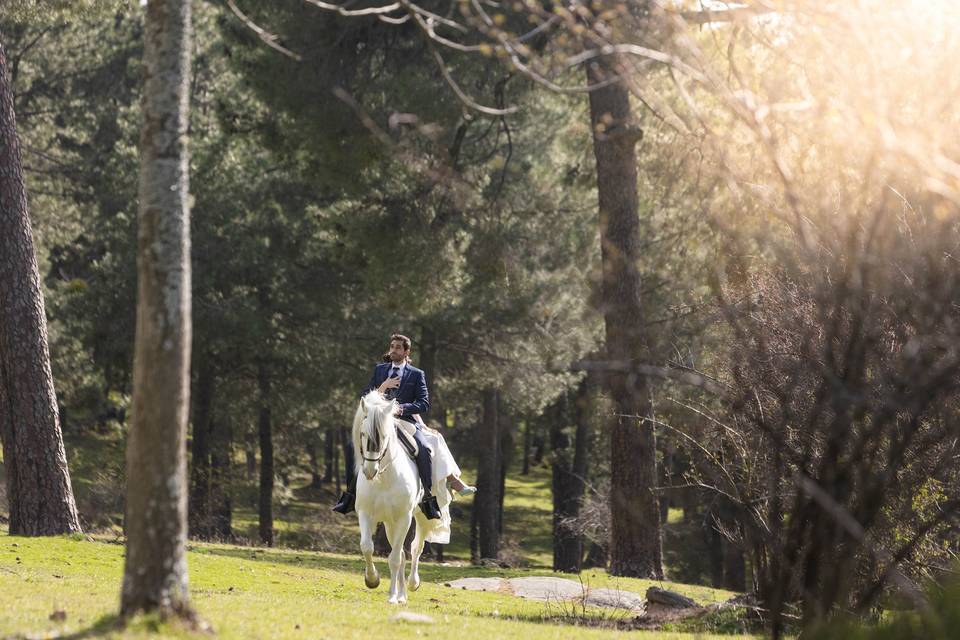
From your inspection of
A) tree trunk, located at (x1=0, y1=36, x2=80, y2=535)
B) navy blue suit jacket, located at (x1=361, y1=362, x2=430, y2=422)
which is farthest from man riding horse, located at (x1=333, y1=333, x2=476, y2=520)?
tree trunk, located at (x1=0, y1=36, x2=80, y2=535)

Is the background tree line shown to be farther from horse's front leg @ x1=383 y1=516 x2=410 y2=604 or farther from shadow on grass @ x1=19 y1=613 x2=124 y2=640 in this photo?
shadow on grass @ x1=19 y1=613 x2=124 y2=640

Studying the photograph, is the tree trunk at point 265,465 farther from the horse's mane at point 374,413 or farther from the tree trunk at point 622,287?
the horse's mane at point 374,413

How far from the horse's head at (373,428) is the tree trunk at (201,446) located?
68.6 feet

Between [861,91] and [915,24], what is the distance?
8.77 feet

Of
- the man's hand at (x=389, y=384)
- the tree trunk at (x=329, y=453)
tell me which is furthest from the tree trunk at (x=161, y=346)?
the tree trunk at (x=329, y=453)

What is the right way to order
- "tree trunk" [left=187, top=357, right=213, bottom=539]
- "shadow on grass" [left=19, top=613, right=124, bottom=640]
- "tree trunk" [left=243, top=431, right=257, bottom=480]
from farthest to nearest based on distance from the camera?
"tree trunk" [left=243, top=431, right=257, bottom=480] → "tree trunk" [left=187, top=357, right=213, bottom=539] → "shadow on grass" [left=19, top=613, right=124, bottom=640]

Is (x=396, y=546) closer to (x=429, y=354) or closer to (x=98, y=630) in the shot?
(x=98, y=630)

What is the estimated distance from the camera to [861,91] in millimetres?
6020

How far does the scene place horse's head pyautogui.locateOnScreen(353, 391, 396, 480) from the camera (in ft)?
39.9

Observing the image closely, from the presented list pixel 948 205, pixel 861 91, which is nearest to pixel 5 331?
pixel 948 205

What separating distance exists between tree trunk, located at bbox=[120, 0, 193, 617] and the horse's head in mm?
4477

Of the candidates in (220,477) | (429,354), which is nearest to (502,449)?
(220,477)

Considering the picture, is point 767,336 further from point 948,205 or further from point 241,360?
point 241,360

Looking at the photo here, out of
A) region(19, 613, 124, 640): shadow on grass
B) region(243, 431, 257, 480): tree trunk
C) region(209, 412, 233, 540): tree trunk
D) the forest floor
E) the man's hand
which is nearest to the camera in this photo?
region(19, 613, 124, 640): shadow on grass
